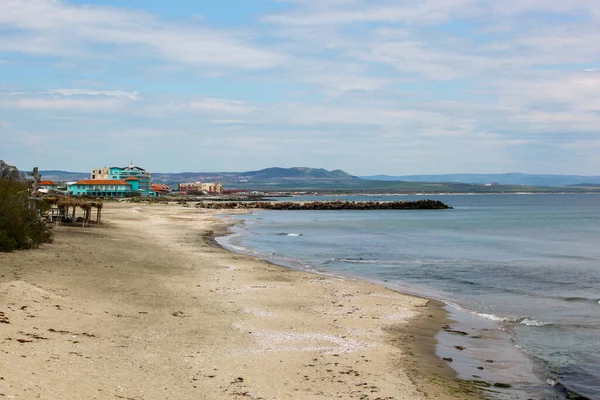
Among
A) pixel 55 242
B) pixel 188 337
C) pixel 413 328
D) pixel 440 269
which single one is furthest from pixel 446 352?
pixel 55 242

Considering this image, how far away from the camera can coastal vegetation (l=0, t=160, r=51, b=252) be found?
2231 cm

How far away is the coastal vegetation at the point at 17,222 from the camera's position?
22.3m

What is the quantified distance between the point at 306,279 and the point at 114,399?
15683mm

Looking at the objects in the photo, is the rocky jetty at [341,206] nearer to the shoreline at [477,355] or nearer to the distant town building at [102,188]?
the distant town building at [102,188]

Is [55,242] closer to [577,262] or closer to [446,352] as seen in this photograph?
[446,352]

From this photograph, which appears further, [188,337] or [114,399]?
[188,337]

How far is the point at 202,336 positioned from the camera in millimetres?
13117

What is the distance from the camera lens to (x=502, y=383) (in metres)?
11.8

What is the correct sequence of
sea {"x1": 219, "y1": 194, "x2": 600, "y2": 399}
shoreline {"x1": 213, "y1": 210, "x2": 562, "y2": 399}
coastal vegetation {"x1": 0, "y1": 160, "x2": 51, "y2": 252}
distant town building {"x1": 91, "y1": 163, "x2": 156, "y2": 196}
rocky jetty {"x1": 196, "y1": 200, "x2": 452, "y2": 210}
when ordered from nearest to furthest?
shoreline {"x1": 213, "y1": 210, "x2": 562, "y2": 399}
sea {"x1": 219, "y1": 194, "x2": 600, "y2": 399}
coastal vegetation {"x1": 0, "y1": 160, "x2": 51, "y2": 252}
rocky jetty {"x1": 196, "y1": 200, "x2": 452, "y2": 210}
distant town building {"x1": 91, "y1": 163, "x2": 156, "y2": 196}

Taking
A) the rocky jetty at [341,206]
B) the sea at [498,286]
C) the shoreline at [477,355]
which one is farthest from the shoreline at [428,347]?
the rocky jetty at [341,206]

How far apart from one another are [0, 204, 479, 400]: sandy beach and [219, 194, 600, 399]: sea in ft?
4.22

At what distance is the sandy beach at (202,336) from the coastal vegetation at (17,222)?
2.28 feet

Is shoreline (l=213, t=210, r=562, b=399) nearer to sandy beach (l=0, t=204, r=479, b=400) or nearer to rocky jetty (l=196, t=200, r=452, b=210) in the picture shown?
sandy beach (l=0, t=204, r=479, b=400)

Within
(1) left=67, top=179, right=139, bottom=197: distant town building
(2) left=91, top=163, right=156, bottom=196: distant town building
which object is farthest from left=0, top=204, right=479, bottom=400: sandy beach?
(2) left=91, top=163, right=156, bottom=196: distant town building
